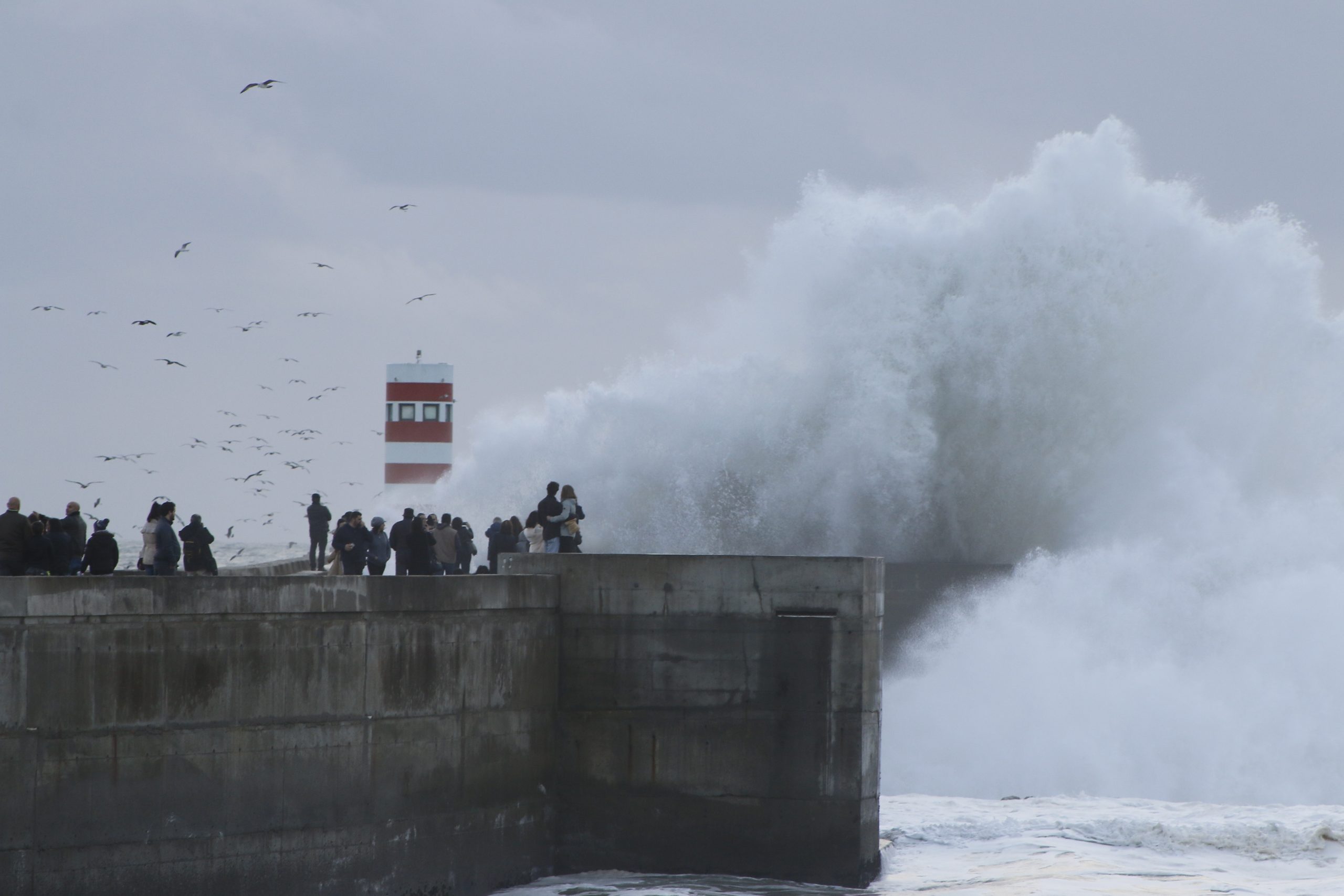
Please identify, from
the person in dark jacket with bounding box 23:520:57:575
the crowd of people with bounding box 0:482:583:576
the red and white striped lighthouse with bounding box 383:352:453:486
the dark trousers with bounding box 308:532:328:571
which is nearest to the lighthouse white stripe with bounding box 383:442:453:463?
the red and white striped lighthouse with bounding box 383:352:453:486

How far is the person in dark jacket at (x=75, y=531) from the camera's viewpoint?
36.7ft

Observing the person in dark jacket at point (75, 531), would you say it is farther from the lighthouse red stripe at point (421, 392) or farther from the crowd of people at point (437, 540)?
the lighthouse red stripe at point (421, 392)

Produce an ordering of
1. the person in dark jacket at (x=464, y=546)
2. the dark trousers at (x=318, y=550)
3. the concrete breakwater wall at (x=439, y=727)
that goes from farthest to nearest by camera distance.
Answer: the dark trousers at (x=318, y=550), the person in dark jacket at (x=464, y=546), the concrete breakwater wall at (x=439, y=727)

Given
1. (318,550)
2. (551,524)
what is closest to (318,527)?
(318,550)

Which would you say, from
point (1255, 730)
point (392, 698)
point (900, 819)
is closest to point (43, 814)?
point (392, 698)

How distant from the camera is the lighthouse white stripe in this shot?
87.0 ft

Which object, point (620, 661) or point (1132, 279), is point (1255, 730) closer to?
point (620, 661)

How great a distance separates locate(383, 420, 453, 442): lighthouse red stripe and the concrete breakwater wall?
1540 cm

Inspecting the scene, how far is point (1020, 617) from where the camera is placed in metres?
21.5

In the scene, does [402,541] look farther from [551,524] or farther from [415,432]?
[415,432]

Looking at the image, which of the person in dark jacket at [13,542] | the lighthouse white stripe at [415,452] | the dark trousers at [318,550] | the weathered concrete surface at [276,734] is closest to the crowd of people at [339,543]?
the person in dark jacket at [13,542]

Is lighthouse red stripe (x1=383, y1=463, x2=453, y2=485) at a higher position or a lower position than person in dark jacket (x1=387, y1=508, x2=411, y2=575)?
higher

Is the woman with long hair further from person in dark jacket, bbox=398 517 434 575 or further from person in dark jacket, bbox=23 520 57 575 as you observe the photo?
person in dark jacket, bbox=23 520 57 575

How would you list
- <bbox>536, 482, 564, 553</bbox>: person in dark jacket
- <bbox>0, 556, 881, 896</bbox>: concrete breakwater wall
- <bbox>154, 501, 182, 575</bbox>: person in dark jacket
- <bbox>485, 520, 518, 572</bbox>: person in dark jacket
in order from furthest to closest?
<bbox>485, 520, 518, 572</bbox>: person in dark jacket, <bbox>536, 482, 564, 553</bbox>: person in dark jacket, <bbox>154, 501, 182, 575</bbox>: person in dark jacket, <bbox>0, 556, 881, 896</bbox>: concrete breakwater wall
